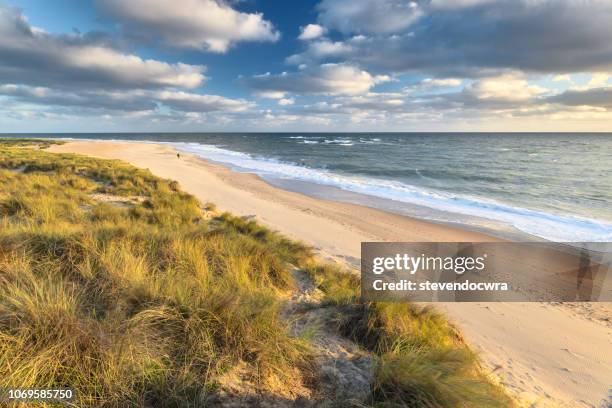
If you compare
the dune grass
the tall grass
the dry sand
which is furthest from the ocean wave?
the tall grass

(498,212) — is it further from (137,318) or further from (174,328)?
(137,318)

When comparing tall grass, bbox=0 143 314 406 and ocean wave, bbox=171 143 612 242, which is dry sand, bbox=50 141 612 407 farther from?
ocean wave, bbox=171 143 612 242

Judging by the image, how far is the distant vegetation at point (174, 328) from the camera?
2545 mm

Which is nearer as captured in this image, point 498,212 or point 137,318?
point 137,318

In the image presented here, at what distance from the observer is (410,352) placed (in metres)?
3.30

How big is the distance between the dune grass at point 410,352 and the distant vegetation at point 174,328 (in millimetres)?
14

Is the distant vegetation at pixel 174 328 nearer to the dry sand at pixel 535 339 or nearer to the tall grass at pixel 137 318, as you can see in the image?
the tall grass at pixel 137 318

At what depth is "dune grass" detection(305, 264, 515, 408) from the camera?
2758 mm

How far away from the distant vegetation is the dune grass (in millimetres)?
14

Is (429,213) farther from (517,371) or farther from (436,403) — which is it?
(436,403)

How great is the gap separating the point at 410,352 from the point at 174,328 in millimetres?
2593

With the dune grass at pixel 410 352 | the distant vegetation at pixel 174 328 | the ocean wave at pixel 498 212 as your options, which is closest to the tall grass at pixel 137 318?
the distant vegetation at pixel 174 328

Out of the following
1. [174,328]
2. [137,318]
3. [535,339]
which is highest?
[137,318]

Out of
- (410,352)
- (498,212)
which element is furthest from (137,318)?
(498,212)
